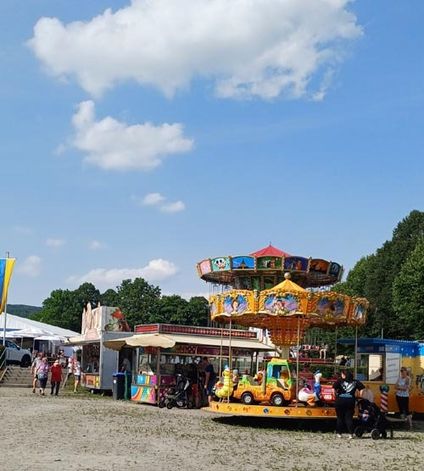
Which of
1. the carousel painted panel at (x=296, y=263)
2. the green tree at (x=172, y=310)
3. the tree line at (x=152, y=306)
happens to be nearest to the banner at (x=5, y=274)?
the carousel painted panel at (x=296, y=263)

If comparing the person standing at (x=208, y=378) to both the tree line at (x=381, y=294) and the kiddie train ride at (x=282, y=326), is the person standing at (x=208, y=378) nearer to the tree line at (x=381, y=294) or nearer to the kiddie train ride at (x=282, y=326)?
the kiddie train ride at (x=282, y=326)

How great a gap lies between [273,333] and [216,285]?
39.6ft

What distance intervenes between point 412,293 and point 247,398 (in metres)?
31.8

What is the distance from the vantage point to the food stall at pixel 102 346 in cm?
3006

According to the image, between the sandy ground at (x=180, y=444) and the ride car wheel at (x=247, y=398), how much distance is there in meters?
0.54

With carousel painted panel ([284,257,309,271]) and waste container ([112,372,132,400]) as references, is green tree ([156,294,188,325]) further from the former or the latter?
waste container ([112,372,132,400])

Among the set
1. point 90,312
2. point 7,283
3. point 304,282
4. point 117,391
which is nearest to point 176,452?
point 117,391

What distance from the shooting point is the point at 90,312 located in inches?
1348

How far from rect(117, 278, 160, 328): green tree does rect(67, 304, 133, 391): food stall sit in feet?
189

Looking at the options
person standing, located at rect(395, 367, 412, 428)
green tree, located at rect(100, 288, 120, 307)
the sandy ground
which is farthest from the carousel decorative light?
green tree, located at rect(100, 288, 120, 307)

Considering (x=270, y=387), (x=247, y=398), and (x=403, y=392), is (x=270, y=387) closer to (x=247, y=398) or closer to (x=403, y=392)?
(x=247, y=398)

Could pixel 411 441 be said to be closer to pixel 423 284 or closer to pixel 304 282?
pixel 304 282

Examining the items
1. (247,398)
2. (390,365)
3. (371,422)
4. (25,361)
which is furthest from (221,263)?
(25,361)

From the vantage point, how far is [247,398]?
18969mm
